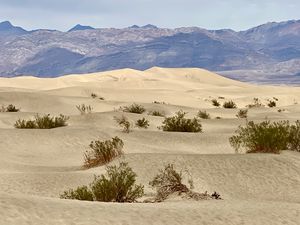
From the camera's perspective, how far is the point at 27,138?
17594mm

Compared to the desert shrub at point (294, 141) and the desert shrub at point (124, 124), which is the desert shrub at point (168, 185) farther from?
the desert shrub at point (124, 124)

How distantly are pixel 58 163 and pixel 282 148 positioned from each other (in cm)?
574

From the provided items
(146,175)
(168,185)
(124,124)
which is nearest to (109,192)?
(168,185)

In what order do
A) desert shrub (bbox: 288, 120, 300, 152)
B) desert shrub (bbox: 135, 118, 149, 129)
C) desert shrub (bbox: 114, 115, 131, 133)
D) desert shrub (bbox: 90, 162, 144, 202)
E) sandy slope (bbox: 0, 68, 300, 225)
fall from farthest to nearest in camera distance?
desert shrub (bbox: 135, 118, 149, 129) → desert shrub (bbox: 114, 115, 131, 133) → desert shrub (bbox: 288, 120, 300, 152) → desert shrub (bbox: 90, 162, 144, 202) → sandy slope (bbox: 0, 68, 300, 225)

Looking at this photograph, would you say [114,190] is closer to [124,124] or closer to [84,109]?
[124,124]

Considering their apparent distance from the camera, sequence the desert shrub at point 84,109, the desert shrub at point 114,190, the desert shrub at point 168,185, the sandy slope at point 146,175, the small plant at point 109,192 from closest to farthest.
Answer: the sandy slope at point 146,175 < the small plant at point 109,192 < the desert shrub at point 114,190 < the desert shrub at point 168,185 < the desert shrub at point 84,109

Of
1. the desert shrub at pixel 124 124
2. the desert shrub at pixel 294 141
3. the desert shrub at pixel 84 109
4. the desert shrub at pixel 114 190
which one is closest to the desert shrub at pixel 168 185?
the desert shrub at pixel 114 190

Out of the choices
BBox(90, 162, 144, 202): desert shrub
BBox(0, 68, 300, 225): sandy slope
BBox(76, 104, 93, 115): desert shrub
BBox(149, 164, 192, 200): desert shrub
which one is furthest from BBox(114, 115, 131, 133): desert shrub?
BBox(90, 162, 144, 202): desert shrub

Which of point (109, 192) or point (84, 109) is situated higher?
point (109, 192)

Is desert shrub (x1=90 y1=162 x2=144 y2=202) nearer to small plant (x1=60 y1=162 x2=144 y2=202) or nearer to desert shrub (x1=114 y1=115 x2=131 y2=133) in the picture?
small plant (x1=60 y1=162 x2=144 y2=202)

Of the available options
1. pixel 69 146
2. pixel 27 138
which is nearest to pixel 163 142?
pixel 69 146

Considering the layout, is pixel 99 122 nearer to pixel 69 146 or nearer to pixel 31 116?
pixel 31 116

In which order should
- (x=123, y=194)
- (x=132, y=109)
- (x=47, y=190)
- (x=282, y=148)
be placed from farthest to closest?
(x=132, y=109), (x=282, y=148), (x=47, y=190), (x=123, y=194)

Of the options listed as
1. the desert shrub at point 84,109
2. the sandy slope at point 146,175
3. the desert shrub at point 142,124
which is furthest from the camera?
the desert shrub at point 84,109
